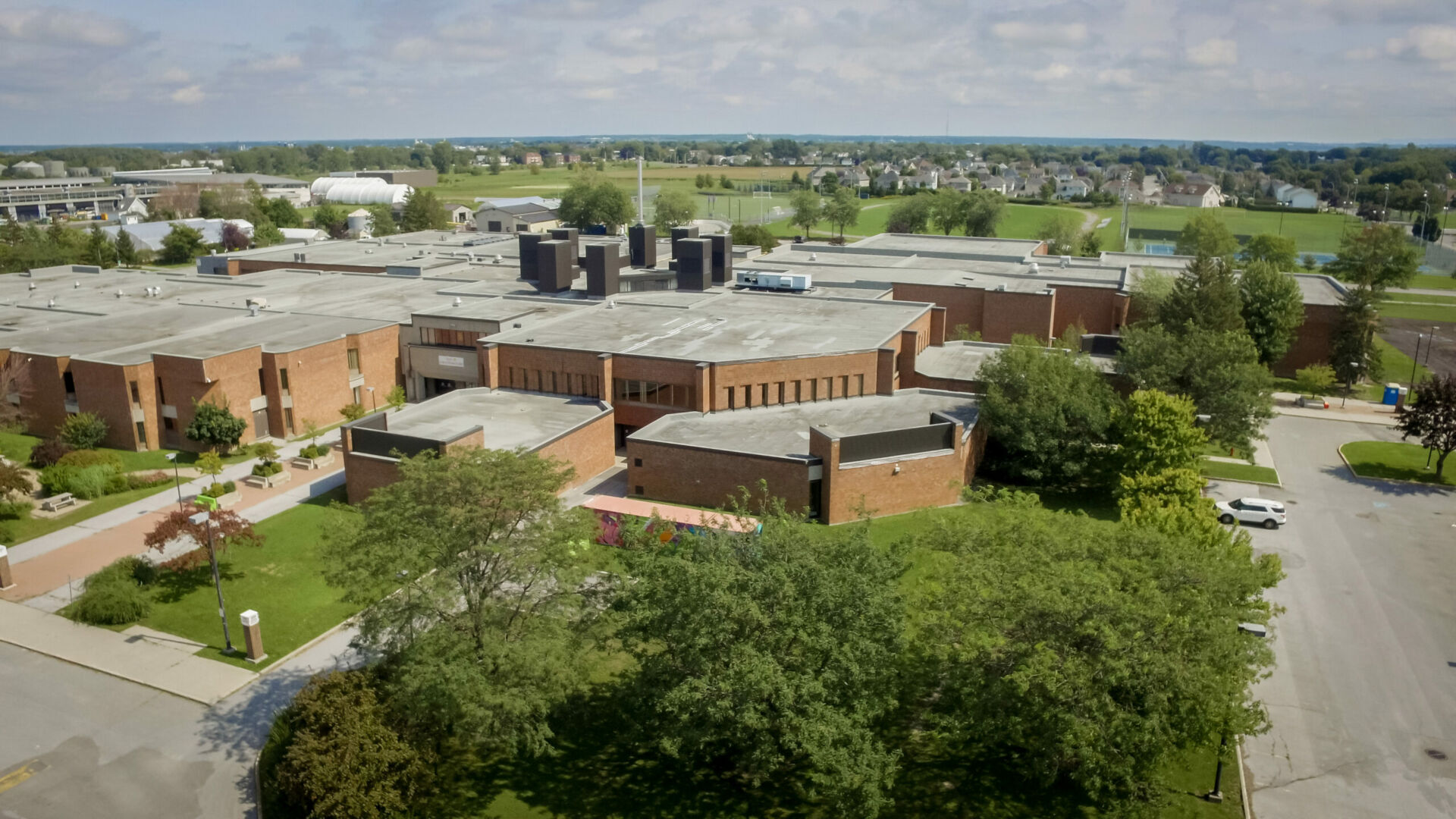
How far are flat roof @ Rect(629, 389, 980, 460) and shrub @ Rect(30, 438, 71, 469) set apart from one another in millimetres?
27681

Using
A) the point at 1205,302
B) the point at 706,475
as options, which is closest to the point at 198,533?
the point at 706,475

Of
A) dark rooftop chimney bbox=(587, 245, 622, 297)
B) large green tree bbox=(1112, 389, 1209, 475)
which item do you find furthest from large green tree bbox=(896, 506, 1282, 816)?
dark rooftop chimney bbox=(587, 245, 622, 297)

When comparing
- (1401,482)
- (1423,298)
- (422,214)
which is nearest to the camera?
(1401,482)

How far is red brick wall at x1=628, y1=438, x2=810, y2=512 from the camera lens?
126ft

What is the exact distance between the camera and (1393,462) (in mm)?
46969

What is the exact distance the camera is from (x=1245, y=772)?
77.7ft

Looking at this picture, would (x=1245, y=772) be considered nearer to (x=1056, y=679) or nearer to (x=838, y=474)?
(x=1056, y=679)

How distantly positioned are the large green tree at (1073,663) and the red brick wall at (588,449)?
2072 centimetres

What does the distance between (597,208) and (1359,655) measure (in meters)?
105

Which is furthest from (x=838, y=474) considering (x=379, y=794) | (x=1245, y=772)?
(x=379, y=794)

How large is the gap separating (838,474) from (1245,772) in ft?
59.5

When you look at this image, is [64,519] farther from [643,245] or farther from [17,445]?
[643,245]

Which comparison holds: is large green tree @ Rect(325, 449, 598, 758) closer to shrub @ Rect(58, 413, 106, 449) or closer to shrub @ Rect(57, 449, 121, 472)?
shrub @ Rect(57, 449, 121, 472)

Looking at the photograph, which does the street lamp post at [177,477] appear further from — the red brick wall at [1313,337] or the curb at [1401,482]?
the red brick wall at [1313,337]
